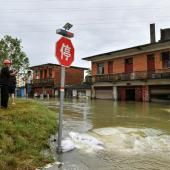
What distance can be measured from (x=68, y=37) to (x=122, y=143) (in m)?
2.75

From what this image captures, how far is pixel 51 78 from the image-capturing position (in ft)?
140

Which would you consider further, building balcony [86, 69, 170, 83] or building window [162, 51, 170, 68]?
building window [162, 51, 170, 68]

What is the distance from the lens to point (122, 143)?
6.04 meters

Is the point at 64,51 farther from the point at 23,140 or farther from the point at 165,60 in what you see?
the point at 165,60

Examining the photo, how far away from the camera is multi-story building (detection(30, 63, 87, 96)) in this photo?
4238cm

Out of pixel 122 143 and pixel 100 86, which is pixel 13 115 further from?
pixel 100 86

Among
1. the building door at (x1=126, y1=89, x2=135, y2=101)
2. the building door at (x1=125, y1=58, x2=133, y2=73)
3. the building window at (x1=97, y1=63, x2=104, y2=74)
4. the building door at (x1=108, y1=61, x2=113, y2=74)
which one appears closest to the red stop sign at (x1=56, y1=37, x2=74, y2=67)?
the building door at (x1=126, y1=89, x2=135, y2=101)

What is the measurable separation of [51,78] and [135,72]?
1913cm

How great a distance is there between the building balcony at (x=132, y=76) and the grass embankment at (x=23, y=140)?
1899 cm

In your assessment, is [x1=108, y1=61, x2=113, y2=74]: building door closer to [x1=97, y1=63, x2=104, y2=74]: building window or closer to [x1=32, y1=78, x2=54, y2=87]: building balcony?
[x1=97, y1=63, x2=104, y2=74]: building window

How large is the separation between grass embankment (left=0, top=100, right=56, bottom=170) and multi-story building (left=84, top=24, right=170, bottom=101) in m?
19.0

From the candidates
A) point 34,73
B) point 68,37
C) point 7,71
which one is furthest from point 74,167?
point 34,73

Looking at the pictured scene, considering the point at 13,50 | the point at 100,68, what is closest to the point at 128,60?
the point at 100,68

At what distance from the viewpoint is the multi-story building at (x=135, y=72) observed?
2427cm
